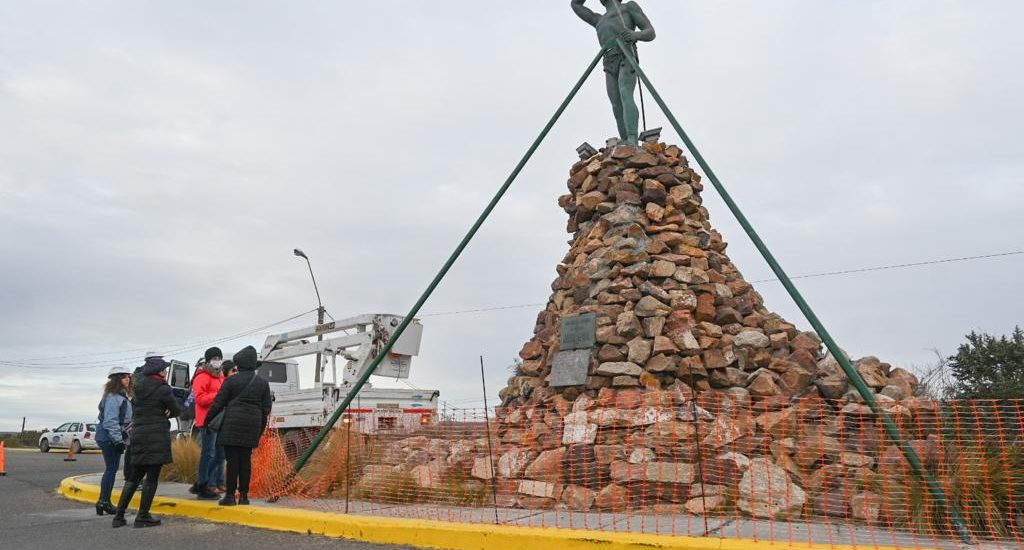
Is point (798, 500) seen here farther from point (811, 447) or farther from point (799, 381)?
point (799, 381)

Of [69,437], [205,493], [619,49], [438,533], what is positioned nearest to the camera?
[438,533]

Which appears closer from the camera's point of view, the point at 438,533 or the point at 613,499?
the point at 438,533

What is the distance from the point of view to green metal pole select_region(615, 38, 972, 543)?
5.93 m

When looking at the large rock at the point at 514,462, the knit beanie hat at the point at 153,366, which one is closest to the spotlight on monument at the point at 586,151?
the large rock at the point at 514,462

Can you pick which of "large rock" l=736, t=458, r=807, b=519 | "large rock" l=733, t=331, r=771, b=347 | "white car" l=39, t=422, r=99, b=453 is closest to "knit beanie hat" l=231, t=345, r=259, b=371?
"large rock" l=736, t=458, r=807, b=519

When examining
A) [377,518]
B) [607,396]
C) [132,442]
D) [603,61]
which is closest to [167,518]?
[132,442]

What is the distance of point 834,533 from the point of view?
5.92 m

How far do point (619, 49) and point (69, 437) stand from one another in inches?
1065

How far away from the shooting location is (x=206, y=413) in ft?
27.5

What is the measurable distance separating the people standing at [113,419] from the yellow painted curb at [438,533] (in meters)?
0.90

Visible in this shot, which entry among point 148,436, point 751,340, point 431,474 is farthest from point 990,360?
point 148,436

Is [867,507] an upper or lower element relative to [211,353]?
lower

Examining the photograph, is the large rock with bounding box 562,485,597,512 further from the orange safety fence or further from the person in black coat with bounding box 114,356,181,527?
the person in black coat with bounding box 114,356,181,527

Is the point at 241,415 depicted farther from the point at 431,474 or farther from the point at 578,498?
the point at 578,498
